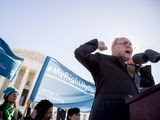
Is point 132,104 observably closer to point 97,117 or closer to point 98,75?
point 97,117

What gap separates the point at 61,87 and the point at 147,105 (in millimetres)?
6655

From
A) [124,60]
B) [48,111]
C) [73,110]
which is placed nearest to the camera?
[124,60]

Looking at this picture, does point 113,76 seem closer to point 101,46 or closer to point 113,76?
point 113,76

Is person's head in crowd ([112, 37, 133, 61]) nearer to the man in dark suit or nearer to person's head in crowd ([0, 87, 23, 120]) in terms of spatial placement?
the man in dark suit

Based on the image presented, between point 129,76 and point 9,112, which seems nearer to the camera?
point 129,76

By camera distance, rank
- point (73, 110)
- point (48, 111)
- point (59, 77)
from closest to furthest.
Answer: point (48, 111), point (73, 110), point (59, 77)

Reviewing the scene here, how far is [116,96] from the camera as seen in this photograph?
6.50ft

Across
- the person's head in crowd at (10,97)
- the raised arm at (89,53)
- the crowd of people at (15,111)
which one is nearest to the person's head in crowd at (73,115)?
the crowd of people at (15,111)

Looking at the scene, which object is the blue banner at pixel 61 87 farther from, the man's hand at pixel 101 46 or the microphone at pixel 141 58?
the microphone at pixel 141 58

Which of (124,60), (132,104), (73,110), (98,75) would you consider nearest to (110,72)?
(98,75)

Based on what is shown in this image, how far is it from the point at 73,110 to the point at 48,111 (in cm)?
176

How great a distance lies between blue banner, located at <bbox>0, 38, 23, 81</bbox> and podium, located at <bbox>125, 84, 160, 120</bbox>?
607cm

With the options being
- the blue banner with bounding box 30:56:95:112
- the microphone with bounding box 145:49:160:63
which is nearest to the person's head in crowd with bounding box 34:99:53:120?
the blue banner with bounding box 30:56:95:112

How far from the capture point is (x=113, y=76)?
2.13 metres
